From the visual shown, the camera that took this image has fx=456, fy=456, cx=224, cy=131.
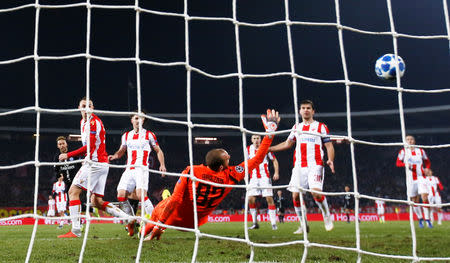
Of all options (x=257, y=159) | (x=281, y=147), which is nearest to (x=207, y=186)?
(x=257, y=159)

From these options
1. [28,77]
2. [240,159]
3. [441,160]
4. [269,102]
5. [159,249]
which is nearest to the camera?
[159,249]

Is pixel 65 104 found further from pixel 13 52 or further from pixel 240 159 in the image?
pixel 240 159

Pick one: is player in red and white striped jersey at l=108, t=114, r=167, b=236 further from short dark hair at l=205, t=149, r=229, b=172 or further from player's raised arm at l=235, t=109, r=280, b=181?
player's raised arm at l=235, t=109, r=280, b=181

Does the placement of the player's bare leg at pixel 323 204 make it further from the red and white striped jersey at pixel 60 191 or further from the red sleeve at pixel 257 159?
the red and white striped jersey at pixel 60 191

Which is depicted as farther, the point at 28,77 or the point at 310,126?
the point at 28,77

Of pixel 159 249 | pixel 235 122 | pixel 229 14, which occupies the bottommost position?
pixel 159 249

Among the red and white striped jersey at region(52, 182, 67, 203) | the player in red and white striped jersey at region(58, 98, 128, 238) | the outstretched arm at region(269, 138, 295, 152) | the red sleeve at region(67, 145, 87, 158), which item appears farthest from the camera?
the red and white striped jersey at region(52, 182, 67, 203)

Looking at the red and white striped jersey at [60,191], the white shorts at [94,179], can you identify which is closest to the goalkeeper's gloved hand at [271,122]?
the white shorts at [94,179]

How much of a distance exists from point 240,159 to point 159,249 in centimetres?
2555

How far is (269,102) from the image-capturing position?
87.5 ft

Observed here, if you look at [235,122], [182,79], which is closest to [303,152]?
[182,79]

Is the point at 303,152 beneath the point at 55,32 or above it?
beneath

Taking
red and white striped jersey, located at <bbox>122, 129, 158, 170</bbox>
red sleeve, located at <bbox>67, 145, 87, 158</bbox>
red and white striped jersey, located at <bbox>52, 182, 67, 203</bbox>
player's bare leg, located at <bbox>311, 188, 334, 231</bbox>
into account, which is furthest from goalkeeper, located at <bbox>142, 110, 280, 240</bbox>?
red and white striped jersey, located at <bbox>52, 182, 67, 203</bbox>

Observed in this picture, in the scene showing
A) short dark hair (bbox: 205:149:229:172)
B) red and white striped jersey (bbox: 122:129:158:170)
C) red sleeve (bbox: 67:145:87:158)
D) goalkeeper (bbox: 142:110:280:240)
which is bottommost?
goalkeeper (bbox: 142:110:280:240)
